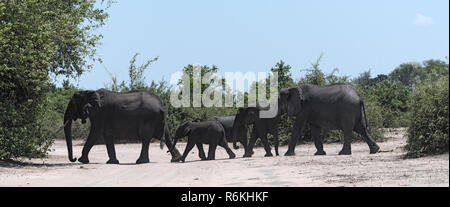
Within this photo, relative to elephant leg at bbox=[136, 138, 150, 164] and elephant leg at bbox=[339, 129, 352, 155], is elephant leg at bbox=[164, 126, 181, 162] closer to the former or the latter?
elephant leg at bbox=[136, 138, 150, 164]

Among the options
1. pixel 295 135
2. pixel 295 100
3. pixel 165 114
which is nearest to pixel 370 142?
pixel 295 135

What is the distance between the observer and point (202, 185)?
482 inches

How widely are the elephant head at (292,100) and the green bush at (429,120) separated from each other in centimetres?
501

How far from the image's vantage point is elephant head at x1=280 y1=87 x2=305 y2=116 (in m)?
21.6

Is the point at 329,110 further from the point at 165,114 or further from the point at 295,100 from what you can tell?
the point at 165,114

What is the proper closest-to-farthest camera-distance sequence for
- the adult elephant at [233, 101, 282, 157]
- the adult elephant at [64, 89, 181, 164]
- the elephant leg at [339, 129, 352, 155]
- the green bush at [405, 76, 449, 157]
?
the green bush at [405, 76, 449, 157] → the adult elephant at [64, 89, 181, 164] → the elephant leg at [339, 129, 352, 155] → the adult elephant at [233, 101, 282, 157]

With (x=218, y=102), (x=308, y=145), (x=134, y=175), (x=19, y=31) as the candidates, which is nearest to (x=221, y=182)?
(x=134, y=175)

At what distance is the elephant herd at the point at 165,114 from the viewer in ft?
67.1

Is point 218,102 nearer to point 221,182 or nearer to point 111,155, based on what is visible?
point 111,155

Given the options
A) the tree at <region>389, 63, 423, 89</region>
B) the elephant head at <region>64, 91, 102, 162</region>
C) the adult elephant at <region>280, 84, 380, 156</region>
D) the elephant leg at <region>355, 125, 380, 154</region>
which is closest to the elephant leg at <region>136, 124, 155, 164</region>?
the elephant head at <region>64, 91, 102, 162</region>

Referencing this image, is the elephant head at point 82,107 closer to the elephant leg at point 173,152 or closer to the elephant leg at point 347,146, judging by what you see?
the elephant leg at point 173,152

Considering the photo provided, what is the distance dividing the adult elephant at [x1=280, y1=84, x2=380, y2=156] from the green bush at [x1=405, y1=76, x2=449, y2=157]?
399 cm

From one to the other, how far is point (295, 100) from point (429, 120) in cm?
601
